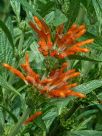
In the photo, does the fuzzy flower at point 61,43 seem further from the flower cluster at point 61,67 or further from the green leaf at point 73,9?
the green leaf at point 73,9

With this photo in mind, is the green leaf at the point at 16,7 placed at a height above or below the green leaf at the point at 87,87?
above

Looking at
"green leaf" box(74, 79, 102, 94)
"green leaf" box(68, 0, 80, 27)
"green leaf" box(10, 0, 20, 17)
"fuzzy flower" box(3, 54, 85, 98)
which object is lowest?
"green leaf" box(74, 79, 102, 94)

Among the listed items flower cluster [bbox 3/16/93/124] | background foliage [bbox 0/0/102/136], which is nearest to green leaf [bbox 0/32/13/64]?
background foliage [bbox 0/0/102/136]

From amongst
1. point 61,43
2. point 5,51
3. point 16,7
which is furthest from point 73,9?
point 16,7

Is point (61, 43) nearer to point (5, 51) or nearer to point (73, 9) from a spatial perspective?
point (73, 9)

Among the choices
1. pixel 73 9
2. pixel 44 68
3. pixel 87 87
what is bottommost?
pixel 87 87

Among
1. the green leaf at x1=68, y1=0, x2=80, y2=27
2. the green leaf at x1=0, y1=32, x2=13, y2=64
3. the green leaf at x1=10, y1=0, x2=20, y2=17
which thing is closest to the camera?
the green leaf at x1=68, y1=0, x2=80, y2=27

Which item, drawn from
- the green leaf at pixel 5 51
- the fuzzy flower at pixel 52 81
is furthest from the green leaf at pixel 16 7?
the fuzzy flower at pixel 52 81

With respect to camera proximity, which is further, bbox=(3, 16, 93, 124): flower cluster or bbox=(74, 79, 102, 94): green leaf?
bbox=(74, 79, 102, 94): green leaf

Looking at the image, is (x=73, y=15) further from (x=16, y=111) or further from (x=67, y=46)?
(x=16, y=111)

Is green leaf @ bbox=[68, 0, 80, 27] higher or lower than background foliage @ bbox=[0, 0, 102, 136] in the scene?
higher

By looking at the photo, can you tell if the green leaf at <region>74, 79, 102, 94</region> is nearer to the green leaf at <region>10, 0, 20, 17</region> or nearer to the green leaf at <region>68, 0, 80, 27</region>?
the green leaf at <region>68, 0, 80, 27</region>
